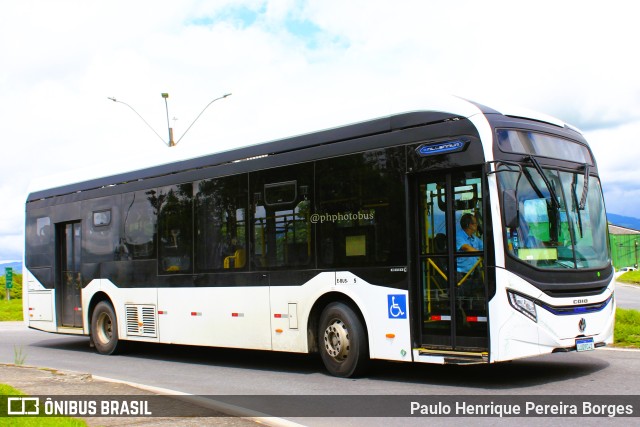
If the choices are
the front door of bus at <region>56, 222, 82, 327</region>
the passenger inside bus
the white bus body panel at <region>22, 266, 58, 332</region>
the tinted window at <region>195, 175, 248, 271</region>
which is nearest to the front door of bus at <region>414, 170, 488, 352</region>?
the passenger inside bus

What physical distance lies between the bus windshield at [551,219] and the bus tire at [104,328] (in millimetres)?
9061

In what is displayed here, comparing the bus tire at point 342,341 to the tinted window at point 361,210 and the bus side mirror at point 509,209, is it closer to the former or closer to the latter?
the tinted window at point 361,210

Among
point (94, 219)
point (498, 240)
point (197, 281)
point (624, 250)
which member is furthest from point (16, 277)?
point (624, 250)

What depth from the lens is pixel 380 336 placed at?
9844mm

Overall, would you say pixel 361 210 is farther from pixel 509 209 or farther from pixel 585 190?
pixel 585 190

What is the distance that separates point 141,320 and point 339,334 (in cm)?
537

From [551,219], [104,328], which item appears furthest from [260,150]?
[104,328]

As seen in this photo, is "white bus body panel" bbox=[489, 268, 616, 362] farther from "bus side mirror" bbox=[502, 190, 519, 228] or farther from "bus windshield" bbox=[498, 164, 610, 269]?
"bus side mirror" bbox=[502, 190, 519, 228]

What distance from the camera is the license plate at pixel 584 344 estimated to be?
9.02m

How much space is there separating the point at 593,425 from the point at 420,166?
150 inches

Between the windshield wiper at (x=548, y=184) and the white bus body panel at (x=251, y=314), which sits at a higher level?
the windshield wiper at (x=548, y=184)

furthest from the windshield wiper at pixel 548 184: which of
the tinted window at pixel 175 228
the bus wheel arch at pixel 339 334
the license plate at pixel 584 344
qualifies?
the tinted window at pixel 175 228

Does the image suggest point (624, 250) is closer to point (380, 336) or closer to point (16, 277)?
point (16, 277)

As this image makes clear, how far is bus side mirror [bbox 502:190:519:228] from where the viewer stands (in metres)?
8.82
